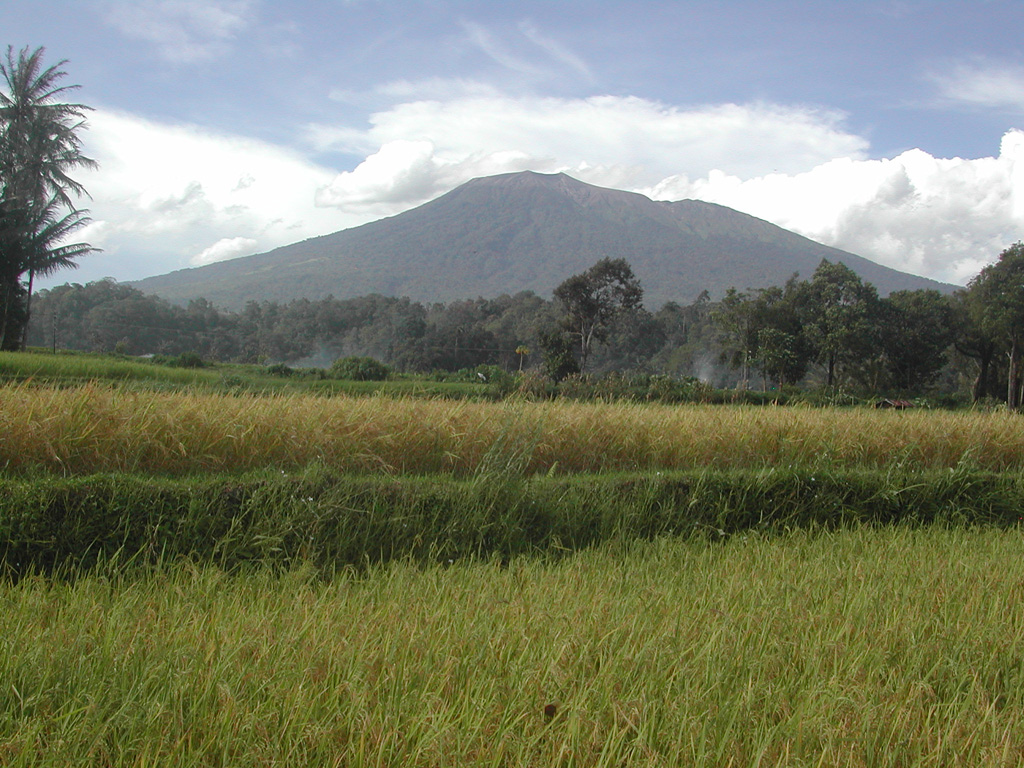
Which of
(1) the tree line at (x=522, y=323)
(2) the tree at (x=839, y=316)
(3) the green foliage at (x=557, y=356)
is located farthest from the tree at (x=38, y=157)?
(2) the tree at (x=839, y=316)

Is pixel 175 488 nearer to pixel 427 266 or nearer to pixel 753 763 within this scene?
pixel 753 763

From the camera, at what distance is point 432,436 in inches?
260

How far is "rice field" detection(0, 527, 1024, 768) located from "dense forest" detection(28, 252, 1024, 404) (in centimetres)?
2490

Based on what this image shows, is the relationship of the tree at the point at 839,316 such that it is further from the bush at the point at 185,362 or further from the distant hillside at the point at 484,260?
the distant hillside at the point at 484,260

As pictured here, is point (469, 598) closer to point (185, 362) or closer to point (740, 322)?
point (185, 362)

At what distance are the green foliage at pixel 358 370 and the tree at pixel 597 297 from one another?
62.7ft

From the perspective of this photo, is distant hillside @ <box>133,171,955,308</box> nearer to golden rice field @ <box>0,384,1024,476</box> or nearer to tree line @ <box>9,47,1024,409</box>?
tree line @ <box>9,47,1024,409</box>

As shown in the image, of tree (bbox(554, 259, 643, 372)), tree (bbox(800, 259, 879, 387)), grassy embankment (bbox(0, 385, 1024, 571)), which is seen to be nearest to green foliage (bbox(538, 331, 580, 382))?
tree (bbox(554, 259, 643, 372))

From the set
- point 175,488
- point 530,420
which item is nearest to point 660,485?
point 530,420

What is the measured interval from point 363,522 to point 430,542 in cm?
47

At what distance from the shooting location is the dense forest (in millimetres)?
33531

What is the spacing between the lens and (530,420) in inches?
277

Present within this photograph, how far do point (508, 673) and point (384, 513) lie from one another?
245 centimetres

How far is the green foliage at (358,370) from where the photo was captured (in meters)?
18.5
